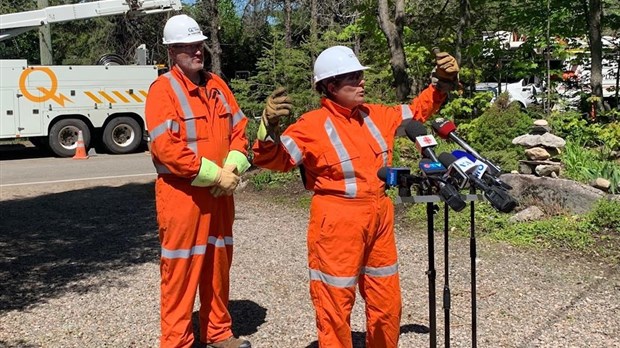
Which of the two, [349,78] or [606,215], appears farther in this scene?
[606,215]

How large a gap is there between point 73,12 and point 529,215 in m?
14.1

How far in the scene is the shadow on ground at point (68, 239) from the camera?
6.06m

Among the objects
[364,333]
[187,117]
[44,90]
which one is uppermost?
[44,90]

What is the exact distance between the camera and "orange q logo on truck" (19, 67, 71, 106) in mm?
16000

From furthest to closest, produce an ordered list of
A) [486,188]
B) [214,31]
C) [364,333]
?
[214,31] → [364,333] → [486,188]

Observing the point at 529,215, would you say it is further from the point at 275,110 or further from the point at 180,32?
the point at 275,110

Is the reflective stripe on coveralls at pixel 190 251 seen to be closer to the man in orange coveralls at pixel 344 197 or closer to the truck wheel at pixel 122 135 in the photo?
the man in orange coveralls at pixel 344 197

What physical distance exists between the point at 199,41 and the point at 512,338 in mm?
2774

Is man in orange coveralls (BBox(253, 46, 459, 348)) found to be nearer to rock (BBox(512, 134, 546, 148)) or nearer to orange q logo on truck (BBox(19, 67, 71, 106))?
rock (BBox(512, 134, 546, 148))

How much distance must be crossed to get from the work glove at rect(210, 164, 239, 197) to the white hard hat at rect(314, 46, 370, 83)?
0.82 metres

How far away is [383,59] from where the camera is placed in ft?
41.6

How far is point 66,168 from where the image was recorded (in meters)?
14.7

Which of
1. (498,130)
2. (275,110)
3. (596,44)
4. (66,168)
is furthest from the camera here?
(66,168)

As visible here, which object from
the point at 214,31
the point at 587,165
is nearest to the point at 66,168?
the point at 214,31
